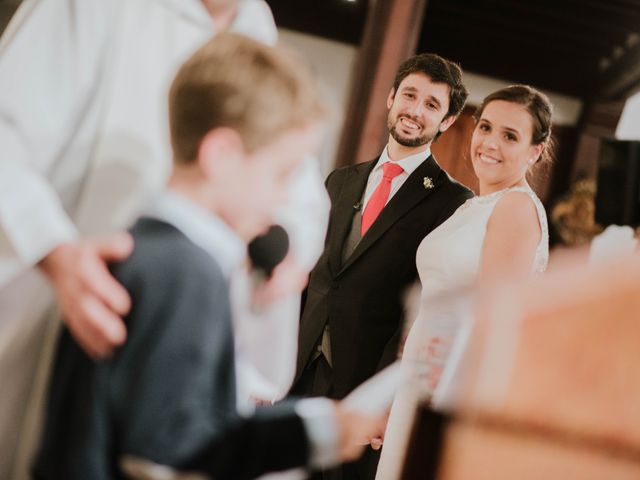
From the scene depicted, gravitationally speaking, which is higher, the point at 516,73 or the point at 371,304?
the point at 516,73

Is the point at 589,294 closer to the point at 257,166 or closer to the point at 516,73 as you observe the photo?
the point at 257,166

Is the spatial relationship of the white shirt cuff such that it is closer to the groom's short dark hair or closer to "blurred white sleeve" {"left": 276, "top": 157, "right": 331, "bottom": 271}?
"blurred white sleeve" {"left": 276, "top": 157, "right": 331, "bottom": 271}

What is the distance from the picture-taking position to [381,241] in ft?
2.46

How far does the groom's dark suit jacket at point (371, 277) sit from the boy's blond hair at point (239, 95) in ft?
1.04

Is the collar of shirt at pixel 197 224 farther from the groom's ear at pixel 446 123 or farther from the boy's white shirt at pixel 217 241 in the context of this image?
the groom's ear at pixel 446 123

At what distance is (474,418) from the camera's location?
48cm

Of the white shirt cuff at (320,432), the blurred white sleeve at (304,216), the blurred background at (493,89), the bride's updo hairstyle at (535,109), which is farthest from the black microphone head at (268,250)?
the bride's updo hairstyle at (535,109)

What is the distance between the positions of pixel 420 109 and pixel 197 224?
1.26 ft

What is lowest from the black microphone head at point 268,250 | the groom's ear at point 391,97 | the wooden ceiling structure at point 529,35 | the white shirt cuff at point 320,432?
the white shirt cuff at point 320,432

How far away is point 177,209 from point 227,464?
17 centimetres

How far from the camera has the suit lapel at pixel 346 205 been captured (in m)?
0.75

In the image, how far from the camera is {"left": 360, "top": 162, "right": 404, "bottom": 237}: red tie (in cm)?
76

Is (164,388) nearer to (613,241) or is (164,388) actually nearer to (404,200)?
(404,200)

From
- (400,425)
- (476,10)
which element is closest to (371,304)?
(400,425)
